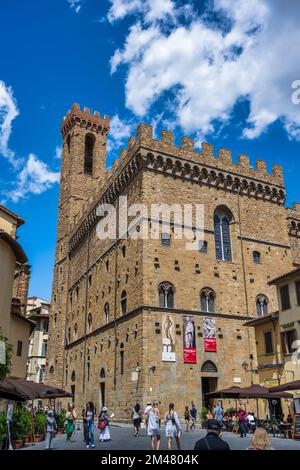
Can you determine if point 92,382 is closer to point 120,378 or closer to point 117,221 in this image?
point 120,378

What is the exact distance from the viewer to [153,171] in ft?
99.6

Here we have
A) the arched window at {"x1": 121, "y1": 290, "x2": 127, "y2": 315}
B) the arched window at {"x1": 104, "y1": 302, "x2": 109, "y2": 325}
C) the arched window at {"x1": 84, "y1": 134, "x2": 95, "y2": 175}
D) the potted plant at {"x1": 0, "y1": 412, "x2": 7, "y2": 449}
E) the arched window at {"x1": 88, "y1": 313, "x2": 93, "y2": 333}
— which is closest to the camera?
the potted plant at {"x1": 0, "y1": 412, "x2": 7, "y2": 449}

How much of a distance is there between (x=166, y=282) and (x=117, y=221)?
7567 mm

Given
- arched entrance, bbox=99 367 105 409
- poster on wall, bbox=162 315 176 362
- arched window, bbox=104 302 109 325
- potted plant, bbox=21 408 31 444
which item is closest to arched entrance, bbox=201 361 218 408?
poster on wall, bbox=162 315 176 362

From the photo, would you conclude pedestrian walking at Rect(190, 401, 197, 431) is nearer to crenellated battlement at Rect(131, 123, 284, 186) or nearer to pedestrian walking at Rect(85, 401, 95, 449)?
pedestrian walking at Rect(85, 401, 95, 449)

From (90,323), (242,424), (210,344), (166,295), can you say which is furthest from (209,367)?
(90,323)

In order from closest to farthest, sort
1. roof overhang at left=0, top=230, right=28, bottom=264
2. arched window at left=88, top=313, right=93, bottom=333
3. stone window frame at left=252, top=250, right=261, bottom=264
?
roof overhang at left=0, top=230, right=28, bottom=264
stone window frame at left=252, top=250, right=261, bottom=264
arched window at left=88, top=313, right=93, bottom=333

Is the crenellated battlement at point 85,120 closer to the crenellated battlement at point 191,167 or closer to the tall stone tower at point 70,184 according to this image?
the tall stone tower at point 70,184

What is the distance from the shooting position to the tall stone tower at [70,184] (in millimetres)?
44531

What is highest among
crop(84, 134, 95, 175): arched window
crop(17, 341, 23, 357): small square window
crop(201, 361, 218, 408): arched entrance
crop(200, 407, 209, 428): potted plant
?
crop(84, 134, 95, 175): arched window

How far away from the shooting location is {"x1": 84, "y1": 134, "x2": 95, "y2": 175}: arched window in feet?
167

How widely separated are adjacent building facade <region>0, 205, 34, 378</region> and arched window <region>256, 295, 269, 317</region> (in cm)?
1484
